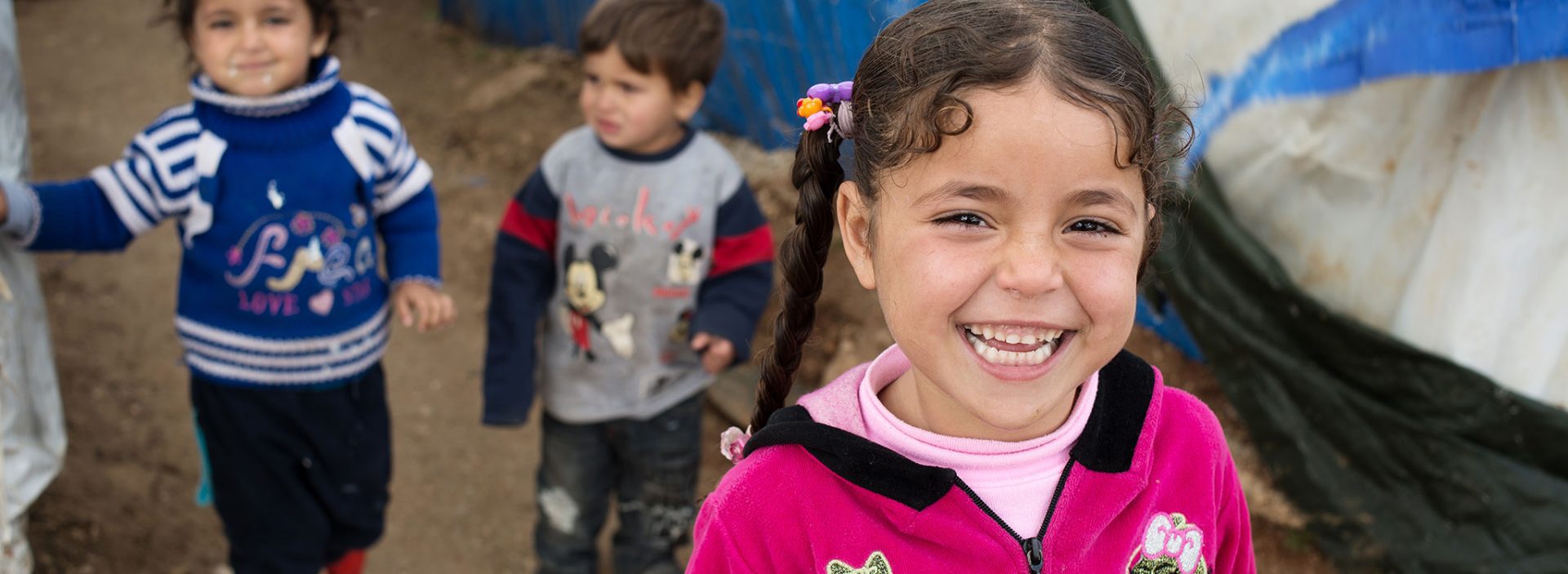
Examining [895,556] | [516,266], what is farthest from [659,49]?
[895,556]

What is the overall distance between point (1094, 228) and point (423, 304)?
197 cm

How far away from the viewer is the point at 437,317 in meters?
3.07

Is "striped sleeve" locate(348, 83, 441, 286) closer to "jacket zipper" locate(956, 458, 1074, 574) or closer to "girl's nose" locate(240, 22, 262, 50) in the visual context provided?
"girl's nose" locate(240, 22, 262, 50)

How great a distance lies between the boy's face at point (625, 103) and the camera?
3090 millimetres

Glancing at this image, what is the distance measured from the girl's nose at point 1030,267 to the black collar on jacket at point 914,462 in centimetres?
28

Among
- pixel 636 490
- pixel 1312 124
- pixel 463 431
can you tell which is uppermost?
pixel 1312 124

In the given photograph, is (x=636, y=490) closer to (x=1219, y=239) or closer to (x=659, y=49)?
(x=659, y=49)

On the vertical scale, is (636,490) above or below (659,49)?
below

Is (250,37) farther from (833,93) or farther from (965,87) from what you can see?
(965,87)

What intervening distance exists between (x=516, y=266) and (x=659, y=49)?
25.0 inches

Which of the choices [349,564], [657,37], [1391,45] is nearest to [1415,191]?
[1391,45]

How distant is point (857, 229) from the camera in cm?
169

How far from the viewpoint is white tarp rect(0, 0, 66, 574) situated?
108 inches

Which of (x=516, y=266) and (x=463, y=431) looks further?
(x=463, y=431)
